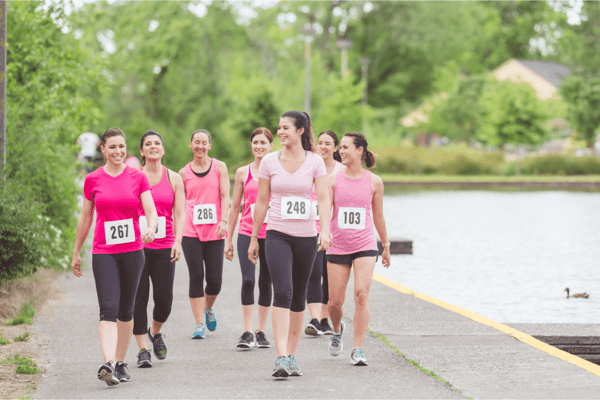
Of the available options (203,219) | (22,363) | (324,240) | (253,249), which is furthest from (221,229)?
(22,363)

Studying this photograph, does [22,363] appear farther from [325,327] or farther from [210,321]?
[325,327]

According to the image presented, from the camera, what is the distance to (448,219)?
23469 millimetres

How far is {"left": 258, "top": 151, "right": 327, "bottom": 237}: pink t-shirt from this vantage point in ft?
20.4

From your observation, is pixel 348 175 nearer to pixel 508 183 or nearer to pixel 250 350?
pixel 250 350

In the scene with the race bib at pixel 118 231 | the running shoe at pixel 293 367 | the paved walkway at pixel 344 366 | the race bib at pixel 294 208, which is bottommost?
the paved walkway at pixel 344 366

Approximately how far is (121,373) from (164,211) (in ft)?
4.45

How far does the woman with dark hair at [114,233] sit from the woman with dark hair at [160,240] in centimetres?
57

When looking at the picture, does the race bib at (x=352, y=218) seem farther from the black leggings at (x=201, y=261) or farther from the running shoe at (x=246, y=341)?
the black leggings at (x=201, y=261)

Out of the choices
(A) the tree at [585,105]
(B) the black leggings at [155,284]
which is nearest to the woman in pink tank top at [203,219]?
(B) the black leggings at [155,284]

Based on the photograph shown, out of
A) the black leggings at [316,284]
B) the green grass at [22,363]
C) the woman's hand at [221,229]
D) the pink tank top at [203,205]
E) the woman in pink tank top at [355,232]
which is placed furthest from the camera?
the black leggings at [316,284]

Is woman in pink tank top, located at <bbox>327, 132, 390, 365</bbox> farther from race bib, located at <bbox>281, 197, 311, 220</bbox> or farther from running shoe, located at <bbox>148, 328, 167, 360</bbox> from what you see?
running shoe, located at <bbox>148, 328, 167, 360</bbox>

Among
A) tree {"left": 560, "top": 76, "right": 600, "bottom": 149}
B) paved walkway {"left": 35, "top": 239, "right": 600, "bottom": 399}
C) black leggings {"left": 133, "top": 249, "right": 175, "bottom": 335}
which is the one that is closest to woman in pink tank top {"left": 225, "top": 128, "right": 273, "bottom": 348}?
paved walkway {"left": 35, "top": 239, "right": 600, "bottom": 399}

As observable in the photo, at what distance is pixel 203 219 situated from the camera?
783 centimetres

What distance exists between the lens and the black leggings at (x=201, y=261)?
786cm
